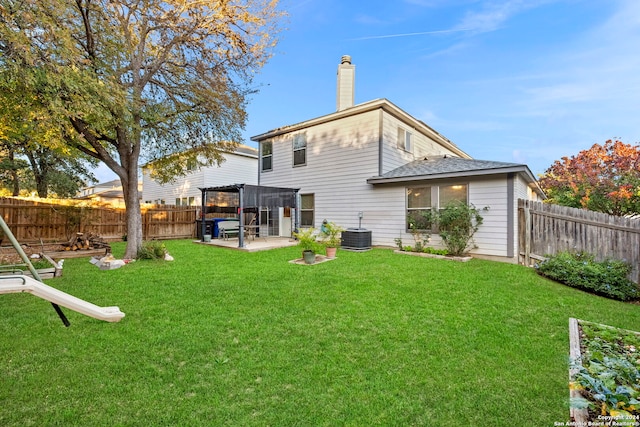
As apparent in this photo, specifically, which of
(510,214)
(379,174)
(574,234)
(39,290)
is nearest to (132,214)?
(39,290)

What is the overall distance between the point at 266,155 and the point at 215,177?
18.5ft

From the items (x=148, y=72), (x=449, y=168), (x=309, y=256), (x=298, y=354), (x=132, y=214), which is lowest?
(x=298, y=354)

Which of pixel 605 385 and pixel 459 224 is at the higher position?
pixel 459 224

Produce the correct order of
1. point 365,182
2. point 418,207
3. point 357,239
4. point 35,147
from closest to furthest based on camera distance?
point 418,207 → point 357,239 → point 35,147 → point 365,182

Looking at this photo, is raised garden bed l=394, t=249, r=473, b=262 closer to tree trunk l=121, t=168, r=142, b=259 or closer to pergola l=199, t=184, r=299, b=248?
pergola l=199, t=184, r=299, b=248

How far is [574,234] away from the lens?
21.4 ft

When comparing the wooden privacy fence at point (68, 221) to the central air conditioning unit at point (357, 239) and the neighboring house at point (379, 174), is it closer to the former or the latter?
the neighboring house at point (379, 174)

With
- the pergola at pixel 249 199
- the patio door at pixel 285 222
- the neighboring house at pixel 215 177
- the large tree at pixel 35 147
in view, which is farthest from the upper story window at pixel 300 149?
the large tree at pixel 35 147

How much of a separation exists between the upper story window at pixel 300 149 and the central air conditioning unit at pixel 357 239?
13.9ft

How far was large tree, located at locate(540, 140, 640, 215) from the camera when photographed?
12.2 m

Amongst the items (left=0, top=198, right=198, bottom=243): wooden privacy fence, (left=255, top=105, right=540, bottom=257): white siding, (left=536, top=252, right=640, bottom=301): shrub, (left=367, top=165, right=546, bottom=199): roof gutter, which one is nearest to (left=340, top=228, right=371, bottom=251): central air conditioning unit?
(left=255, top=105, right=540, bottom=257): white siding

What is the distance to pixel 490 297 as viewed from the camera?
4723 mm

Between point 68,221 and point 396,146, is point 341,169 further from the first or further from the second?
point 68,221

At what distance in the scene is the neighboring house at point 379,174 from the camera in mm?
8016
